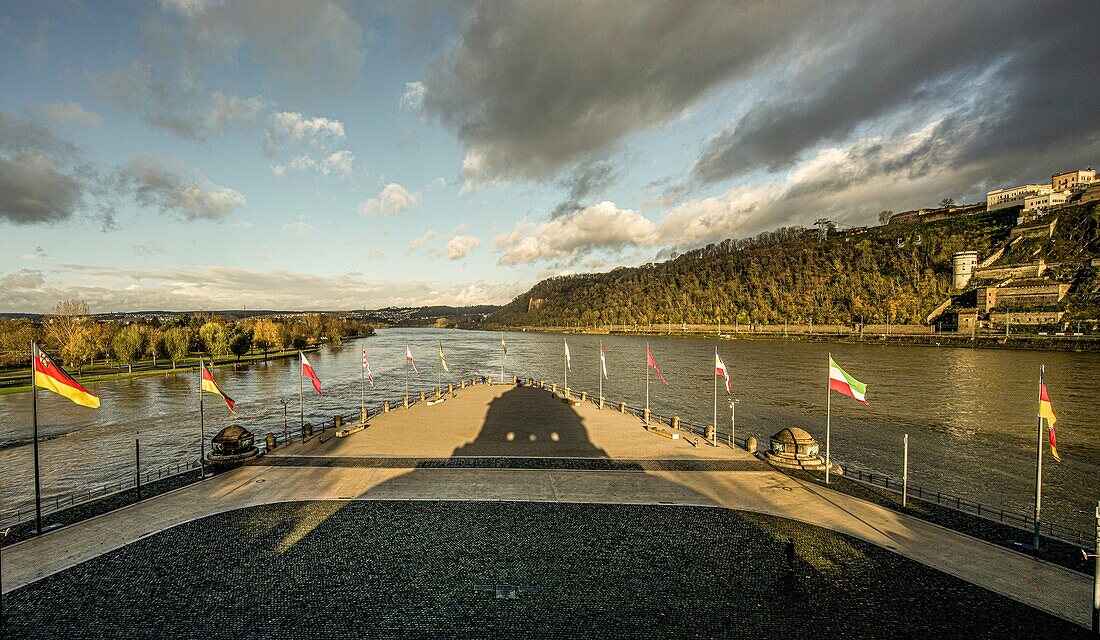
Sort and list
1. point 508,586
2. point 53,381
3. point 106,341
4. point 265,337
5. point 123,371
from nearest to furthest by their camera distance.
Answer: point 508,586 → point 53,381 → point 123,371 → point 106,341 → point 265,337

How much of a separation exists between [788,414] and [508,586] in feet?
133

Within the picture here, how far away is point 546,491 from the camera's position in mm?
18969

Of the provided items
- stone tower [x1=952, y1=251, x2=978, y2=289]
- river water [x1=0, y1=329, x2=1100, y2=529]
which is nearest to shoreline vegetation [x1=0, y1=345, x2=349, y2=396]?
river water [x1=0, y1=329, x2=1100, y2=529]

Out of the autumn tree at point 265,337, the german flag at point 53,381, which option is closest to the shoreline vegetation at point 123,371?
the autumn tree at point 265,337

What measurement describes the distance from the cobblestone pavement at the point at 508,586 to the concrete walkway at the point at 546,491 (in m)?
1.03

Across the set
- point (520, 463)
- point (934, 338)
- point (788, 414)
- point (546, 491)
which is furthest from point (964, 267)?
point (546, 491)

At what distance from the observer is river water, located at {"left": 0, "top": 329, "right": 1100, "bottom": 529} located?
2711 centimetres

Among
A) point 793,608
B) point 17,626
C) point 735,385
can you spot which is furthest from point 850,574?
point 735,385

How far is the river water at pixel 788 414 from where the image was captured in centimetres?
2711

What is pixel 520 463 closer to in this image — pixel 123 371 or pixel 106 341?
pixel 123 371

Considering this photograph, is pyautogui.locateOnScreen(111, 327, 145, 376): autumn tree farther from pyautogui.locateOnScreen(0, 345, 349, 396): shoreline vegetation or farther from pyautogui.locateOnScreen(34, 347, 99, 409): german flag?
pyautogui.locateOnScreen(34, 347, 99, 409): german flag

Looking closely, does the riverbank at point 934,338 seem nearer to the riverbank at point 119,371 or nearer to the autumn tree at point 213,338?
the autumn tree at point 213,338

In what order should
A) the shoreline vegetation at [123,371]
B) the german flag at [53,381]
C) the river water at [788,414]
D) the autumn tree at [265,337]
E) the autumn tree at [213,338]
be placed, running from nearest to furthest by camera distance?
the german flag at [53,381]
the river water at [788,414]
the shoreline vegetation at [123,371]
the autumn tree at [213,338]
the autumn tree at [265,337]

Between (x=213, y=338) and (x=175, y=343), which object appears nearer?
(x=175, y=343)
